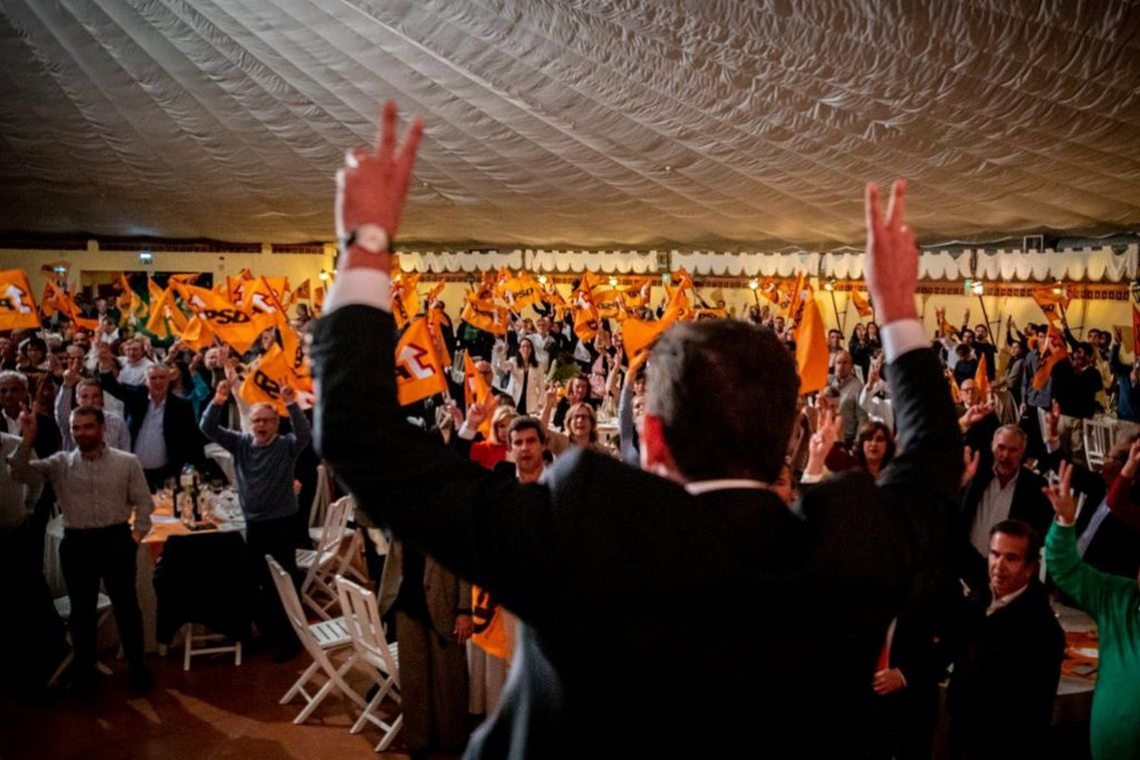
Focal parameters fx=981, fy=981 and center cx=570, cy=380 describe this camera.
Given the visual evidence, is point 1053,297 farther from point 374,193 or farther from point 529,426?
point 374,193

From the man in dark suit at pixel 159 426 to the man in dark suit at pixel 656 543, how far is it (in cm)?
723

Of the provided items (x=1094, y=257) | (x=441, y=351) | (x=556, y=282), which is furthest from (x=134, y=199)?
(x=1094, y=257)

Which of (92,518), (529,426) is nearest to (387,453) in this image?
(529,426)

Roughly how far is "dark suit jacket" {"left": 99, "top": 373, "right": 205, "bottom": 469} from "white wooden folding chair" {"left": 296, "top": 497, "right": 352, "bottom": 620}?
1.41 m

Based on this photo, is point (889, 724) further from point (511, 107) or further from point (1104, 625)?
point (511, 107)

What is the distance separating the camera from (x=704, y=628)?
103cm

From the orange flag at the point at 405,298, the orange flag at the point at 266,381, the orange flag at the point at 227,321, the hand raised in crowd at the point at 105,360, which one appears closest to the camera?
the orange flag at the point at 266,381

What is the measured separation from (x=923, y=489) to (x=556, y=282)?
25.2 m

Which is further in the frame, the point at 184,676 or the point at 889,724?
the point at 184,676

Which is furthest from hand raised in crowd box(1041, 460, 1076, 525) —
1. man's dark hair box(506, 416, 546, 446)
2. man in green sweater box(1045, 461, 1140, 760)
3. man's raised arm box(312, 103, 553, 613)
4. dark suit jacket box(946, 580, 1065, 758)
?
man's raised arm box(312, 103, 553, 613)

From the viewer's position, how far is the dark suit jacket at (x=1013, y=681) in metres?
3.48

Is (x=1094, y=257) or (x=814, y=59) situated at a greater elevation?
(x=814, y=59)

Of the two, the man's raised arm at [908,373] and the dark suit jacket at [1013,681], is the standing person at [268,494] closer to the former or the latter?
the dark suit jacket at [1013,681]

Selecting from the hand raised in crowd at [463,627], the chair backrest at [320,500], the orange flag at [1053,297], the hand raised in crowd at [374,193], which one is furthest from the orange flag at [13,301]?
the orange flag at [1053,297]
